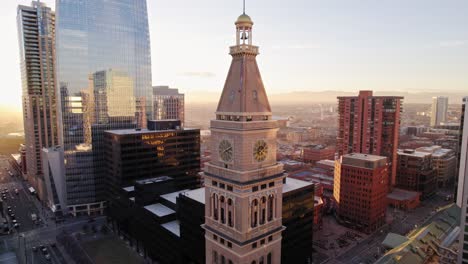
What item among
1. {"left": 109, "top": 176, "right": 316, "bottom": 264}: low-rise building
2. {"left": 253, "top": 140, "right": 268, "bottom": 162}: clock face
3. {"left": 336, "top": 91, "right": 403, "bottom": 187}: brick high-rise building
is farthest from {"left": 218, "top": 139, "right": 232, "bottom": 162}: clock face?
{"left": 336, "top": 91, "right": 403, "bottom": 187}: brick high-rise building

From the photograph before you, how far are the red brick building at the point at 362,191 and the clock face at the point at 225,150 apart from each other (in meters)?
93.3

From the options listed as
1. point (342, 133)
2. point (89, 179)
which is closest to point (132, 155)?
point (89, 179)

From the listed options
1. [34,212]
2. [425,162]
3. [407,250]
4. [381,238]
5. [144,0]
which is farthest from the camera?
[425,162]

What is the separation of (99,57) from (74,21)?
16975 millimetres

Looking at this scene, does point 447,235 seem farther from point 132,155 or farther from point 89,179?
point 89,179

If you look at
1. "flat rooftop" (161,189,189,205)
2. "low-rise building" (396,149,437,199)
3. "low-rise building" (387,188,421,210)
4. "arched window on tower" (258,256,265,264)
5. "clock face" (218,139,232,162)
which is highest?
"clock face" (218,139,232,162)

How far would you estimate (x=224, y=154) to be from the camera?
3600cm

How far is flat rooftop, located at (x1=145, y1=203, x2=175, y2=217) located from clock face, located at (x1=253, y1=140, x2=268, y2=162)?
59.8 metres

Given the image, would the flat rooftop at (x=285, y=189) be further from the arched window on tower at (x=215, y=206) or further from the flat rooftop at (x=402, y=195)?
the flat rooftop at (x=402, y=195)

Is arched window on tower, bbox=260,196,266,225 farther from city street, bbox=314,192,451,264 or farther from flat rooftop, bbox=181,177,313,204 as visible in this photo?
city street, bbox=314,192,451,264

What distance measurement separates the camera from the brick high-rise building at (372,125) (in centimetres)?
14925

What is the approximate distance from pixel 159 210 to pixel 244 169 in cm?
6428

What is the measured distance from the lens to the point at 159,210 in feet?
297

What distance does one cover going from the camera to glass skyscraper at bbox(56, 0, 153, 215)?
128 metres
